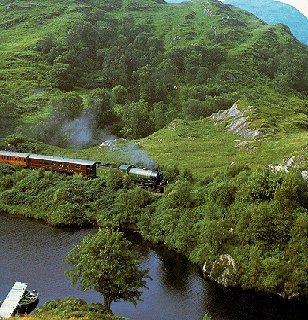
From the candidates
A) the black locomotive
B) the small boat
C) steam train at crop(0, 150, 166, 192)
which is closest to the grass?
the black locomotive

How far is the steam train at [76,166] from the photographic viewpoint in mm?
82625

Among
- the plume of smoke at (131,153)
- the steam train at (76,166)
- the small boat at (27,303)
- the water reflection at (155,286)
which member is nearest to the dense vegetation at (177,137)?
the plume of smoke at (131,153)

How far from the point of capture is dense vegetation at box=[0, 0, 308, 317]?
195 feet

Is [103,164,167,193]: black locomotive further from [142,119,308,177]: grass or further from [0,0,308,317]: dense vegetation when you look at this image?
[142,119,308,177]: grass

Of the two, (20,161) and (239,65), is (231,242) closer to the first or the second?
(20,161)

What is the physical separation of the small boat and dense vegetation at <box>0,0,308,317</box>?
2239 cm

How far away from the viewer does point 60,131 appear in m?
125

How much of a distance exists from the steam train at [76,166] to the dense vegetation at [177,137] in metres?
2.64

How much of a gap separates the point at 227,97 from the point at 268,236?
8744 cm

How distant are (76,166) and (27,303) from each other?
39.6 meters

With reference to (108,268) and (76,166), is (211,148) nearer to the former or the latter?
(76,166)

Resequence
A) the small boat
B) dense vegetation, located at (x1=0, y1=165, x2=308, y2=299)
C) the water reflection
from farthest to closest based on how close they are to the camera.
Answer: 1. dense vegetation, located at (x1=0, y1=165, x2=308, y2=299)
2. the small boat
3. the water reflection

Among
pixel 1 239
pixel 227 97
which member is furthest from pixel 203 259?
pixel 227 97

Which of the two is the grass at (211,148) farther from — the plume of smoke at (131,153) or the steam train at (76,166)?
the steam train at (76,166)
